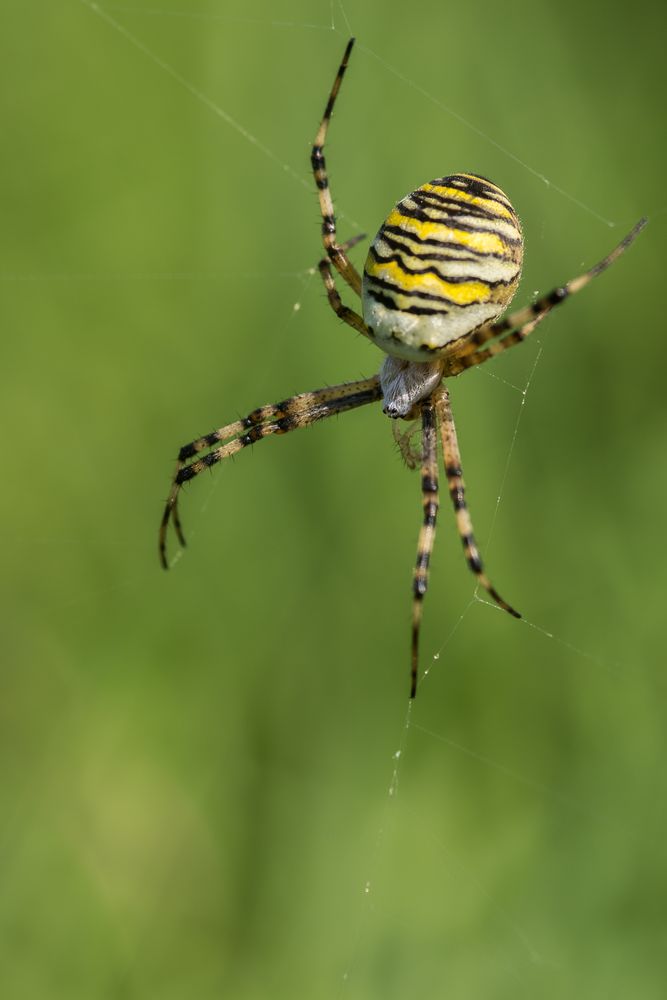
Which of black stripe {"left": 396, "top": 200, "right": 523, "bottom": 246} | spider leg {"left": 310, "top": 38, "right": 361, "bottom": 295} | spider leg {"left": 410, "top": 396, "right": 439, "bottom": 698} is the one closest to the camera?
black stripe {"left": 396, "top": 200, "right": 523, "bottom": 246}

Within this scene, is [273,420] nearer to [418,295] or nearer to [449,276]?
[418,295]

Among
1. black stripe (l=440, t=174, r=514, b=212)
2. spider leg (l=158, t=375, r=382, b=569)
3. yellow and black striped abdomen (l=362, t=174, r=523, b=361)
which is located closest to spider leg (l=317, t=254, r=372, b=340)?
spider leg (l=158, t=375, r=382, b=569)

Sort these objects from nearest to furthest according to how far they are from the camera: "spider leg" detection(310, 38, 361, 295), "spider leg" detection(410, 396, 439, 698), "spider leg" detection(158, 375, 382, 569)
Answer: "spider leg" detection(410, 396, 439, 698)
"spider leg" detection(310, 38, 361, 295)
"spider leg" detection(158, 375, 382, 569)

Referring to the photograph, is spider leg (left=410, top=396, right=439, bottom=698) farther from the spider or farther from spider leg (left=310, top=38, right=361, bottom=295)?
spider leg (left=310, top=38, right=361, bottom=295)

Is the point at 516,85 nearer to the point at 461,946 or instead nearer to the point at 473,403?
the point at 473,403

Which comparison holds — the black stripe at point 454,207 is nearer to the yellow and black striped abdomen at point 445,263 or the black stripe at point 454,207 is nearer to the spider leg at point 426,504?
the yellow and black striped abdomen at point 445,263

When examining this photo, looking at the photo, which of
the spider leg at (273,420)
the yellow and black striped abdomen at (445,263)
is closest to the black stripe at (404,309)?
→ the yellow and black striped abdomen at (445,263)

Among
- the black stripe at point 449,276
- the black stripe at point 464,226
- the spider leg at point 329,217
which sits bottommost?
the black stripe at point 449,276
